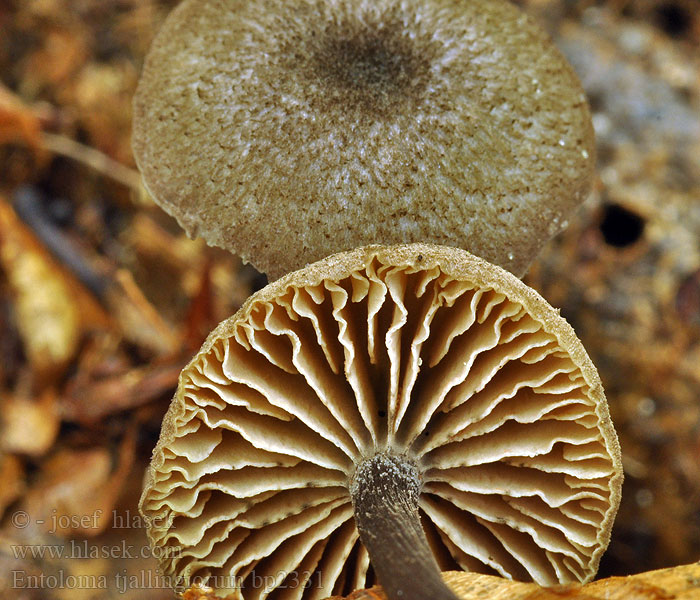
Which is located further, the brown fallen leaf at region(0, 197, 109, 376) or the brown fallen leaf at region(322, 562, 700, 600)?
the brown fallen leaf at region(0, 197, 109, 376)

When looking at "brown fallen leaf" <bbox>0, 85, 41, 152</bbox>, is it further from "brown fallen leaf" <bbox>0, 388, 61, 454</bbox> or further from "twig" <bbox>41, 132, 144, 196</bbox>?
"brown fallen leaf" <bbox>0, 388, 61, 454</bbox>

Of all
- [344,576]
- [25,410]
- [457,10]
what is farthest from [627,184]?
[25,410]

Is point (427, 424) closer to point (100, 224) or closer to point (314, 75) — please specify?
point (314, 75)

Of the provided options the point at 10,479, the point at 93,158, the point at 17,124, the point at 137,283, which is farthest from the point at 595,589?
the point at 17,124

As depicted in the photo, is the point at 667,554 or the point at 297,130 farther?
the point at 667,554

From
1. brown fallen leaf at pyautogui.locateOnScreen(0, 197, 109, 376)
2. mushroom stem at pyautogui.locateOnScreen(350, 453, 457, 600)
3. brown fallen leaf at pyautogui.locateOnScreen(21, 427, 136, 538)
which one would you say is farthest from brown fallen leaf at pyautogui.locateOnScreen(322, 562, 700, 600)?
brown fallen leaf at pyautogui.locateOnScreen(0, 197, 109, 376)

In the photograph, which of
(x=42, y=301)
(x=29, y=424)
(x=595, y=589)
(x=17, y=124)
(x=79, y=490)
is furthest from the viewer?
(x=17, y=124)

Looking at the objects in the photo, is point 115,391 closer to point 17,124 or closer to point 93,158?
point 93,158
